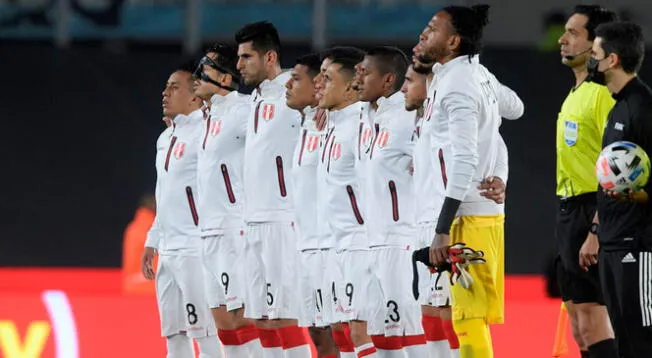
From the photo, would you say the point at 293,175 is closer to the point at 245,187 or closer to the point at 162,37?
the point at 245,187

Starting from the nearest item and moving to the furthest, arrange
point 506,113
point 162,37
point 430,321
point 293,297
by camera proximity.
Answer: point 430,321 → point 506,113 → point 293,297 → point 162,37

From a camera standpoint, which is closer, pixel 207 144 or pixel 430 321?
pixel 430 321

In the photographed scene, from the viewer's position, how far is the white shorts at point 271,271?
28.2 feet

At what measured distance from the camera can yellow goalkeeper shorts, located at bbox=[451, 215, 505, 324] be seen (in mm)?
6879

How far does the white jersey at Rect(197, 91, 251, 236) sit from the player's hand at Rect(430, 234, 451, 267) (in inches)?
97.7

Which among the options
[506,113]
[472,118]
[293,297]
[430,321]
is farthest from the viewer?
[293,297]

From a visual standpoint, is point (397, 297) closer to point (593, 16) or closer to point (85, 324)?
point (593, 16)

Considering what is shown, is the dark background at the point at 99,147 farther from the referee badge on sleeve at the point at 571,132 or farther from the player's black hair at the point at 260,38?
the referee badge on sleeve at the point at 571,132

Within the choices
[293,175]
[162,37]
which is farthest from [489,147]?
[162,37]

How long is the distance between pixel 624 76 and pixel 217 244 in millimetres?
3071

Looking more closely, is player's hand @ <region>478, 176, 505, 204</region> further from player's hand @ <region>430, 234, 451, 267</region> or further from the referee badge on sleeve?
the referee badge on sleeve

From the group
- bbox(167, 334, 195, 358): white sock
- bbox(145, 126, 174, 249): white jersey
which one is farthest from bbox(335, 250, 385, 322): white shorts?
bbox(145, 126, 174, 249): white jersey

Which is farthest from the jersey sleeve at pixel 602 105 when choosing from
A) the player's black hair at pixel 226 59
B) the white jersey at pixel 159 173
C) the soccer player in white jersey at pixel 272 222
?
the white jersey at pixel 159 173

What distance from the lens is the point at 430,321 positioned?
7.48 m
